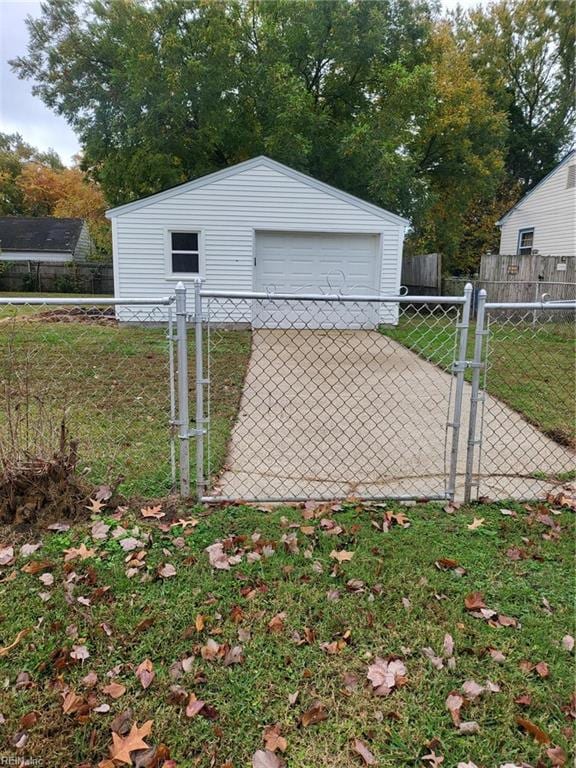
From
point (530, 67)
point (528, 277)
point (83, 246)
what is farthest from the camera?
point (83, 246)

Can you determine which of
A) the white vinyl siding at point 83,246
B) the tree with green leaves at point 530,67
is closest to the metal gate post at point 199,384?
the tree with green leaves at point 530,67

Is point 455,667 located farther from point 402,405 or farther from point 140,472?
point 402,405

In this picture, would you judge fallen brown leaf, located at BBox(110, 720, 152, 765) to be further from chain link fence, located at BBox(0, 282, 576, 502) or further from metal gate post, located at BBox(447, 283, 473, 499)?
metal gate post, located at BBox(447, 283, 473, 499)

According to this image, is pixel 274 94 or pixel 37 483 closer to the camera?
pixel 37 483

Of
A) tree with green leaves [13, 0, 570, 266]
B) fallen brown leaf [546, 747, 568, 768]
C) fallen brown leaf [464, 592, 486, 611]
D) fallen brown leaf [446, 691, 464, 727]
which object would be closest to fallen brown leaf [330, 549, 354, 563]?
fallen brown leaf [464, 592, 486, 611]

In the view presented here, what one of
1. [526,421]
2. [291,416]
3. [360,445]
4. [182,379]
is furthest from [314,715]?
[526,421]

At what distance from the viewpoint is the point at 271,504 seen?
3.12m

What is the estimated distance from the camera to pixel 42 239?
27.9 metres

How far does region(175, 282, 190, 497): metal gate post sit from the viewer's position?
2.75m

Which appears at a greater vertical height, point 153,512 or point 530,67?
point 530,67

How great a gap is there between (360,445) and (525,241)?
16.3 meters

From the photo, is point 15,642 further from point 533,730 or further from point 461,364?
point 461,364

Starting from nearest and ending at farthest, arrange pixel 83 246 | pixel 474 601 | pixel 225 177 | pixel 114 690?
pixel 114 690, pixel 474 601, pixel 225 177, pixel 83 246

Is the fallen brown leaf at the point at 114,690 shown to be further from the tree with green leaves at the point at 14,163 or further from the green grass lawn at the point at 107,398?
the tree with green leaves at the point at 14,163
